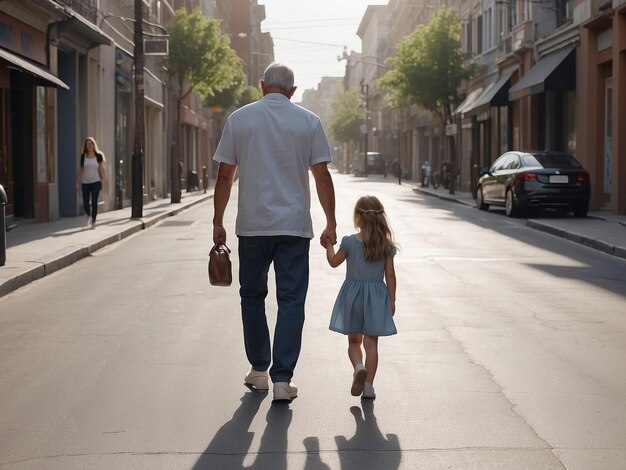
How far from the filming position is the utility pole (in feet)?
76.3

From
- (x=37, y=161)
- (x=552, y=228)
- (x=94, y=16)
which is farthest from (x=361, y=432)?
(x=94, y=16)

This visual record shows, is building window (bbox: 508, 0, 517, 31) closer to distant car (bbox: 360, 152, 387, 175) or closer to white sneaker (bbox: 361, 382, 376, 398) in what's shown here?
white sneaker (bbox: 361, 382, 376, 398)

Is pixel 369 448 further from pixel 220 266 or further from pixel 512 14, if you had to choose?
pixel 512 14

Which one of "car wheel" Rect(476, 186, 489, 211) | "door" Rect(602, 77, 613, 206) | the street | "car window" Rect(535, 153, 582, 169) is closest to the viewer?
the street

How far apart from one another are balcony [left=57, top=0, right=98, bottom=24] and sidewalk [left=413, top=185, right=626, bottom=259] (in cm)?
Result: 1065

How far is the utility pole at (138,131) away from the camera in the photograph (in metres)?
23.3

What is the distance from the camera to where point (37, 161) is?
70.3ft

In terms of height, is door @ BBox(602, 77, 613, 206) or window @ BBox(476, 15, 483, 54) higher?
window @ BBox(476, 15, 483, 54)

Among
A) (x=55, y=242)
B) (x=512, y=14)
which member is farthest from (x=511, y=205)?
(x=512, y=14)

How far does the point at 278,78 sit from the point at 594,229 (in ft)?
46.6

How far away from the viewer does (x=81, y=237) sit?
17.4 meters

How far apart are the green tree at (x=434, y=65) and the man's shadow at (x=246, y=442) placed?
38.0 metres

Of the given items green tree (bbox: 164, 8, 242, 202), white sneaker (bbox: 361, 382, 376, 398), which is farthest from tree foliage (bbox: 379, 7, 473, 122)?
white sneaker (bbox: 361, 382, 376, 398)

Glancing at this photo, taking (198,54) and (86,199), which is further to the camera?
(198,54)
